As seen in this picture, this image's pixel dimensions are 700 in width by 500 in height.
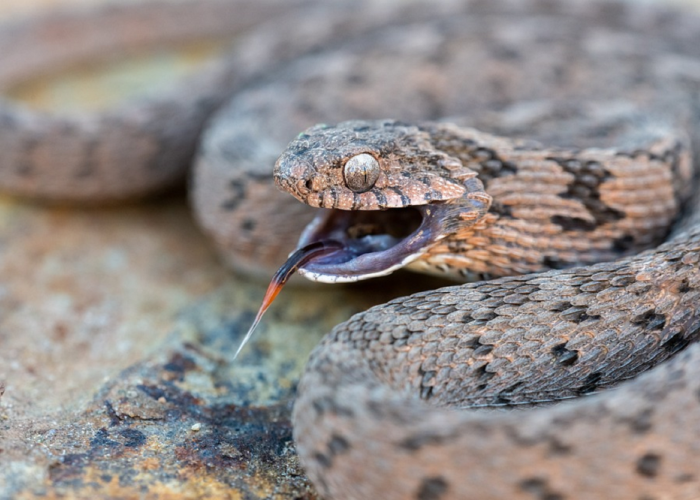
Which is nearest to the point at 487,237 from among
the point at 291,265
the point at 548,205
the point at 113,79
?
the point at 548,205

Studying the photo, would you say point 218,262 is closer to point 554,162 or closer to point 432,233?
point 432,233

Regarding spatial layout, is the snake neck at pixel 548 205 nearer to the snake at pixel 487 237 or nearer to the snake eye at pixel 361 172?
the snake at pixel 487 237

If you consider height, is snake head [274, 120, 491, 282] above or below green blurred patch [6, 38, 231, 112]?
above

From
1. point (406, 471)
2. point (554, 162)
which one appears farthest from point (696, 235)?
point (406, 471)

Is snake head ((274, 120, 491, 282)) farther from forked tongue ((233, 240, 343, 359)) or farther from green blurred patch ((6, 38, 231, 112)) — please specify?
green blurred patch ((6, 38, 231, 112))

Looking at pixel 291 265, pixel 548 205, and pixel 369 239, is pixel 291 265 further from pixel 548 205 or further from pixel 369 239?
pixel 548 205

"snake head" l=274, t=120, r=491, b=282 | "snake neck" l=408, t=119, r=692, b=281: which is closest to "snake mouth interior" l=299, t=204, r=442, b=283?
"snake head" l=274, t=120, r=491, b=282
